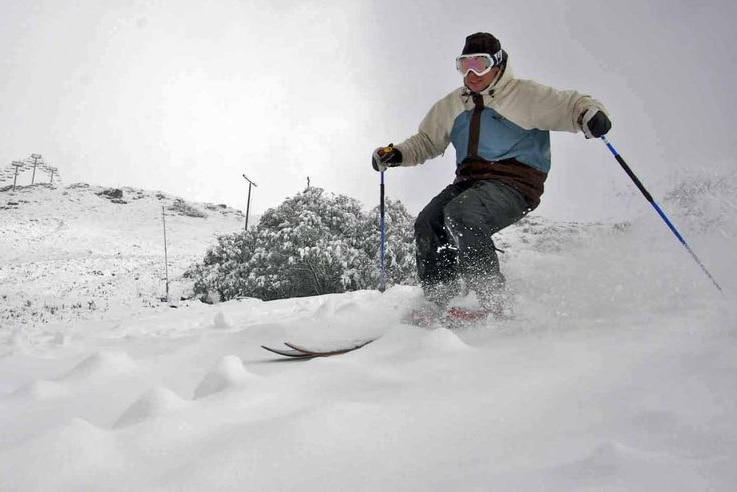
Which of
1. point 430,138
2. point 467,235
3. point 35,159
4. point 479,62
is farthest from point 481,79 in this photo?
point 35,159

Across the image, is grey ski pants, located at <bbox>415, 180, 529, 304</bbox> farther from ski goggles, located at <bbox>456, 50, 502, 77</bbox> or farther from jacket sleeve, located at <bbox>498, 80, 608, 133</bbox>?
ski goggles, located at <bbox>456, 50, 502, 77</bbox>

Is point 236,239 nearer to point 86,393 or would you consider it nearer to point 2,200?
point 86,393

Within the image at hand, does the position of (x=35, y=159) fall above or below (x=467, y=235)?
above

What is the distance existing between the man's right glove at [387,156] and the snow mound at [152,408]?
3.03 metres

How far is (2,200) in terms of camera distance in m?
48.2

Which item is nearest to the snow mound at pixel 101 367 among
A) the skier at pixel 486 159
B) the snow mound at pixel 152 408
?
the snow mound at pixel 152 408

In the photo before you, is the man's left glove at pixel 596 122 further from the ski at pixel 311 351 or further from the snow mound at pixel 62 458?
the snow mound at pixel 62 458

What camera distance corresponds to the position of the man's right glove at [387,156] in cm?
417

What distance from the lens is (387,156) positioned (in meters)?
4.18

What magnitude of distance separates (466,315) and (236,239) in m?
12.4

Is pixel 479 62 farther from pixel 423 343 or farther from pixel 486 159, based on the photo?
pixel 423 343

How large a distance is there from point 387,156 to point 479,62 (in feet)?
3.69

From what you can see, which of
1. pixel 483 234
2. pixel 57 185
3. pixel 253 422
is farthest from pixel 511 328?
pixel 57 185

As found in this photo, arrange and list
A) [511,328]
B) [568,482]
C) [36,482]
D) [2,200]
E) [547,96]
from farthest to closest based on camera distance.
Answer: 1. [2,200]
2. [547,96]
3. [511,328]
4. [36,482]
5. [568,482]
